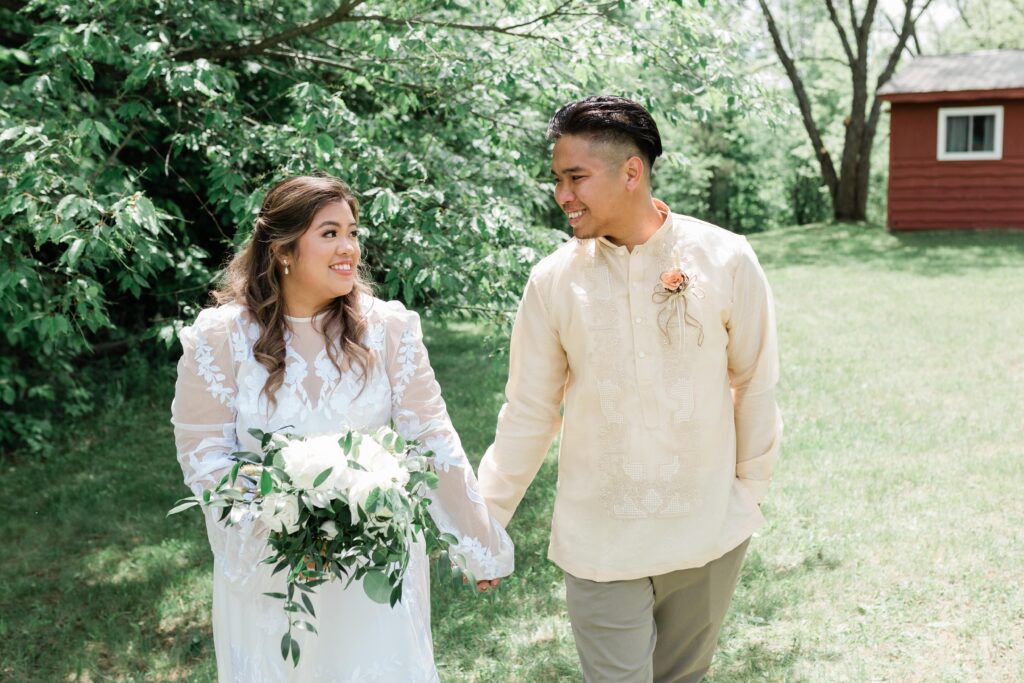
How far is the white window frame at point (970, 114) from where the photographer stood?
2042 centimetres

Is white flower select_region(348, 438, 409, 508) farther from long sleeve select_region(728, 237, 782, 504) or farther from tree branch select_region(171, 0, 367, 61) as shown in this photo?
tree branch select_region(171, 0, 367, 61)

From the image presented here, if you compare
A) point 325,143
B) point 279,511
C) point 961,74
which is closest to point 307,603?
point 279,511

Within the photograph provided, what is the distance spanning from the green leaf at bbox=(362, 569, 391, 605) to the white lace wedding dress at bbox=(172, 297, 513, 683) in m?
0.34

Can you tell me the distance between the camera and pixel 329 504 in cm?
266

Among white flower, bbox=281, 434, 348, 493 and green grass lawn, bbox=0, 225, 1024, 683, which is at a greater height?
white flower, bbox=281, 434, 348, 493

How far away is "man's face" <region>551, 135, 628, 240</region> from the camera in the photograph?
304 cm

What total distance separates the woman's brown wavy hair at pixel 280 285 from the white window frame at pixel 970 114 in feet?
65.7

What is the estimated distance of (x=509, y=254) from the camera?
17.9ft

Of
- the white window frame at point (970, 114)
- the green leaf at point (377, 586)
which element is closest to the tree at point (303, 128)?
the green leaf at point (377, 586)

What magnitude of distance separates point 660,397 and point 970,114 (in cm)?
2029

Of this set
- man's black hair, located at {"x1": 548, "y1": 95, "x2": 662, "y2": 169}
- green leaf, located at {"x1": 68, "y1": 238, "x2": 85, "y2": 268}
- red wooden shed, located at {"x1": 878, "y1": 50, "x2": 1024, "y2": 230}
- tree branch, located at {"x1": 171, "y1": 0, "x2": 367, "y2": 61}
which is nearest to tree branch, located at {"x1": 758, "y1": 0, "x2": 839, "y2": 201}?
red wooden shed, located at {"x1": 878, "y1": 50, "x2": 1024, "y2": 230}

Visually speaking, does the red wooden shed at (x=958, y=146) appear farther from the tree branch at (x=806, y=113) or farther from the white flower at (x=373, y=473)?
the white flower at (x=373, y=473)

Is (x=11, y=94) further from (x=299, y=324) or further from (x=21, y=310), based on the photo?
(x=299, y=324)

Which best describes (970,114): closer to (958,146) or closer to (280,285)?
(958,146)
